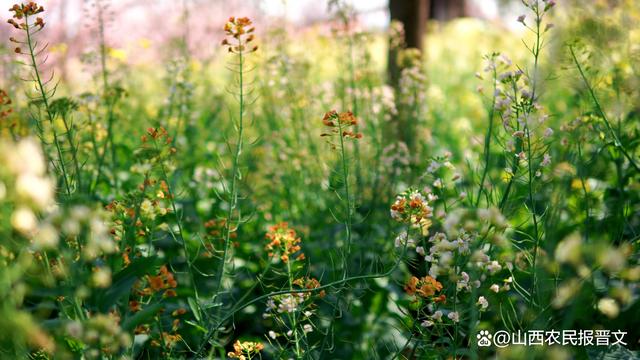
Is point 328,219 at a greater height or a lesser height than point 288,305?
lesser

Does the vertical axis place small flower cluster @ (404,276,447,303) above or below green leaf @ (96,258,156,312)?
below

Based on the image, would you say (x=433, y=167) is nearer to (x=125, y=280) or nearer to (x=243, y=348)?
(x=243, y=348)

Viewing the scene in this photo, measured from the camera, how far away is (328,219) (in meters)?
2.95

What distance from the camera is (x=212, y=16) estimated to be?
6.91 metres

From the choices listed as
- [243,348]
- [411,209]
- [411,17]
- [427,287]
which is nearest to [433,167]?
[411,209]

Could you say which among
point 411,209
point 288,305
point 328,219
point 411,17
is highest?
point 411,17

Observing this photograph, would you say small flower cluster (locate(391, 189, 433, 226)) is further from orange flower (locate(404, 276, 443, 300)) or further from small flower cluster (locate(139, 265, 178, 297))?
small flower cluster (locate(139, 265, 178, 297))

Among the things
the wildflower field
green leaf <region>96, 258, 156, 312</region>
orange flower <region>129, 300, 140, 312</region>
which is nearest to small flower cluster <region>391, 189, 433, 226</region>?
the wildflower field

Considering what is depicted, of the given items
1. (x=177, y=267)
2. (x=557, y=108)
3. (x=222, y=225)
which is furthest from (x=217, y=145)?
(x=557, y=108)

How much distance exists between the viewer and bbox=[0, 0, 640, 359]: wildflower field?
1.43 meters

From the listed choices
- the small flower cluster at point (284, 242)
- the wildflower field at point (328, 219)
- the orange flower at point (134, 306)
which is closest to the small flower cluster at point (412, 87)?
the wildflower field at point (328, 219)

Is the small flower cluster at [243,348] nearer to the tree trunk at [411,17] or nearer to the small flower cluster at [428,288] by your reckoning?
the small flower cluster at [428,288]

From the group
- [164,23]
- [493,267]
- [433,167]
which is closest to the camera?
[493,267]

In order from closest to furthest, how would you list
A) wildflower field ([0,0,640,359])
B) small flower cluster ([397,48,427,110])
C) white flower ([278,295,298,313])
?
1. wildflower field ([0,0,640,359])
2. white flower ([278,295,298,313])
3. small flower cluster ([397,48,427,110])
